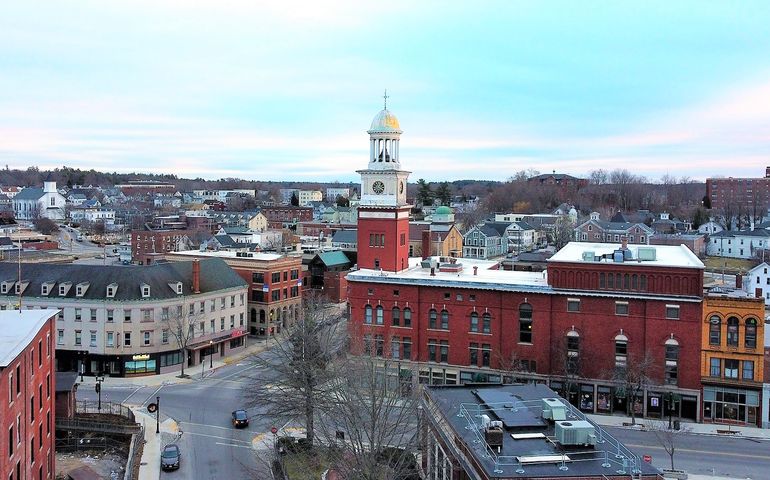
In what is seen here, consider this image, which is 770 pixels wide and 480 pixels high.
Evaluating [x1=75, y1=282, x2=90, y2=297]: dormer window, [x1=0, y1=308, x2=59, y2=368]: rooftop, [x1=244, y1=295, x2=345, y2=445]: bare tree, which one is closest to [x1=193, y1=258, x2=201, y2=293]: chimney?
[x1=75, y1=282, x2=90, y2=297]: dormer window

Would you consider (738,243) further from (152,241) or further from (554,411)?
(554,411)

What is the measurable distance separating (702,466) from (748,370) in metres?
11.3

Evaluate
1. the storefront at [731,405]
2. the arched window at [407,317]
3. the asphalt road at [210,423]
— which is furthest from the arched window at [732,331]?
the asphalt road at [210,423]

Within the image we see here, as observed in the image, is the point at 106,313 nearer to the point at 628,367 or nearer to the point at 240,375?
the point at 240,375

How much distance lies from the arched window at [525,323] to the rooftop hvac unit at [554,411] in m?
23.4

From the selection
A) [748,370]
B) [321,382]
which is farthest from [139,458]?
[748,370]

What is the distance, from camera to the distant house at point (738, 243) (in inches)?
5522

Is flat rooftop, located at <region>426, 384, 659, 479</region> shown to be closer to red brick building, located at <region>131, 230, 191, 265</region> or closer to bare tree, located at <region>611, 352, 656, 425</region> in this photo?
bare tree, located at <region>611, 352, 656, 425</region>

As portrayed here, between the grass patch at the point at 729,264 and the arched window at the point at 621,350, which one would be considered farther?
the grass patch at the point at 729,264

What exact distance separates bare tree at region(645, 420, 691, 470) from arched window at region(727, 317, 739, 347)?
6.83m

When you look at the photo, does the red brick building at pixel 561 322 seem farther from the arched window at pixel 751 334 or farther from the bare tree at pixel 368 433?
the bare tree at pixel 368 433

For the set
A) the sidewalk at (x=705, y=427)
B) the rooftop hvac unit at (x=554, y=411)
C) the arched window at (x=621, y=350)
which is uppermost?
the rooftop hvac unit at (x=554, y=411)

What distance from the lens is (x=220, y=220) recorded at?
19588cm

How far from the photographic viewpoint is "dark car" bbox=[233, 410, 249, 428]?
4575 cm
